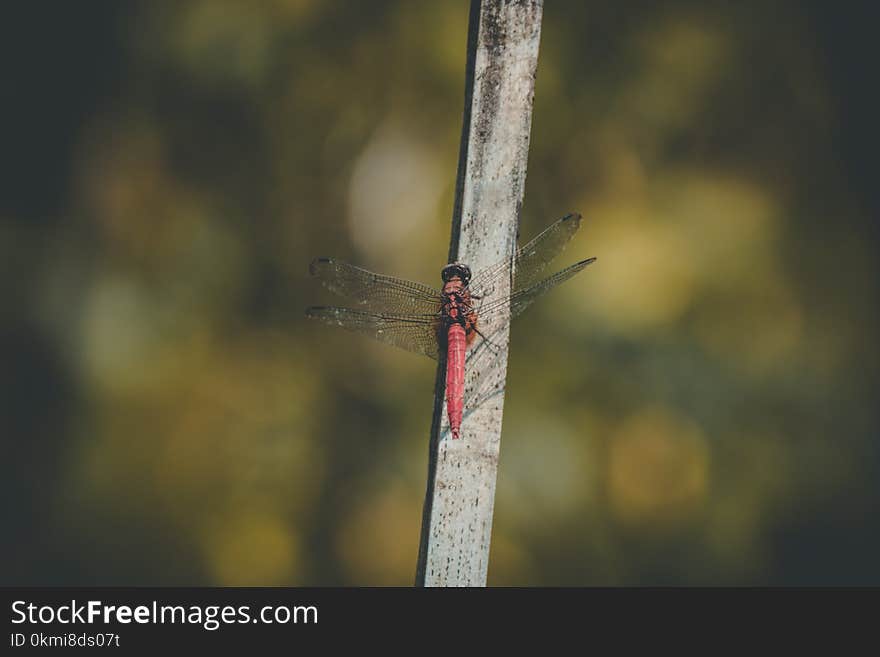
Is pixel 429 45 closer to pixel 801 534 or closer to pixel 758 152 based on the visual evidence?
pixel 758 152

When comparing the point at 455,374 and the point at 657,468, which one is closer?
the point at 455,374

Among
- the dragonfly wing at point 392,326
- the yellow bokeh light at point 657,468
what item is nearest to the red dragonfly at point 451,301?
the dragonfly wing at point 392,326

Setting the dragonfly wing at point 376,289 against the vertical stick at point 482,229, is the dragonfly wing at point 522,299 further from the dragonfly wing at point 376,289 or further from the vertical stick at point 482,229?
the dragonfly wing at point 376,289

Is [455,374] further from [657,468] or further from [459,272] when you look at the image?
[657,468]

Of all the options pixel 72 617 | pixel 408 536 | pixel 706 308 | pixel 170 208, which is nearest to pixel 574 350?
pixel 706 308

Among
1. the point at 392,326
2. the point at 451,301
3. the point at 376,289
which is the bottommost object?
the point at 451,301

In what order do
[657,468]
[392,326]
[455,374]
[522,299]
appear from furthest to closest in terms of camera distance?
[657,468] → [392,326] → [522,299] → [455,374]

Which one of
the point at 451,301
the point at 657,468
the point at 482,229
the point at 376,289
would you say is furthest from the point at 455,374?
the point at 657,468
